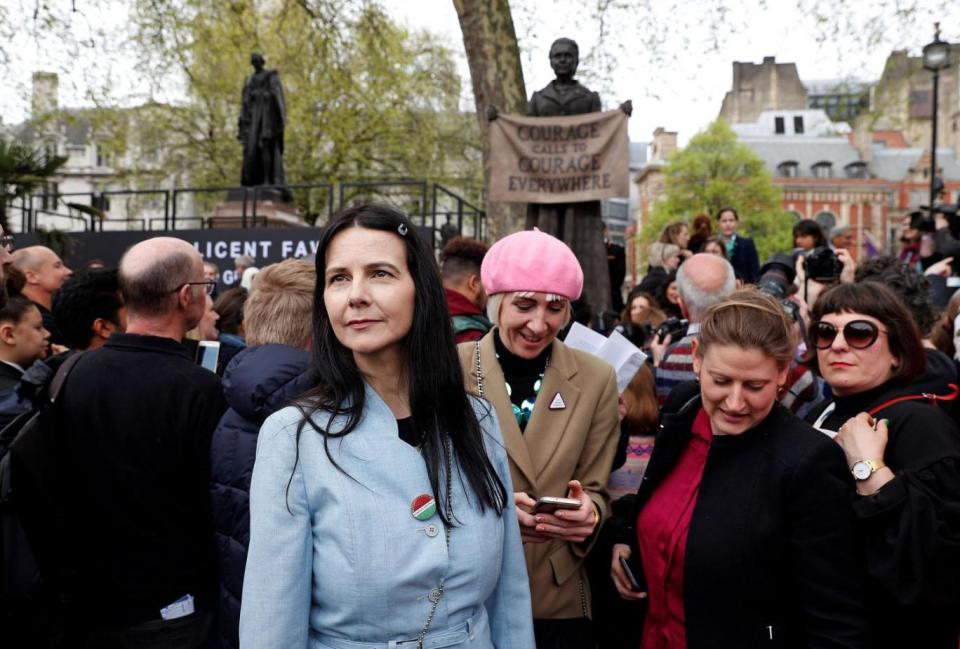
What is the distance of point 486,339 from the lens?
2.98 metres

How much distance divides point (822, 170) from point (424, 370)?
3172 inches

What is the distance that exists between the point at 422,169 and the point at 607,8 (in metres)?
14.6

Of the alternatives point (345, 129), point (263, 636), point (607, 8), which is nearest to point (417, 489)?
point (263, 636)

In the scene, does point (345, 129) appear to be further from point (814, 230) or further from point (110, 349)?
point (110, 349)

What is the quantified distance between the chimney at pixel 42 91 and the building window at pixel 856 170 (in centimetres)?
7095

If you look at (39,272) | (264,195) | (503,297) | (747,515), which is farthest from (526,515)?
(264,195)

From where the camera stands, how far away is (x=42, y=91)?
53.6 feet

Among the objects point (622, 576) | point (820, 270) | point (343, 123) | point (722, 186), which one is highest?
point (722, 186)

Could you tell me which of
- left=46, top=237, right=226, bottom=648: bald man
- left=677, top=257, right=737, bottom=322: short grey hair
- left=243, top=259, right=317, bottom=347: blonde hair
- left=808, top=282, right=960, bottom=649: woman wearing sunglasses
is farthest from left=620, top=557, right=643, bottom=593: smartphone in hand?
left=677, top=257, right=737, bottom=322: short grey hair

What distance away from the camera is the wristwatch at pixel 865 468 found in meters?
2.17

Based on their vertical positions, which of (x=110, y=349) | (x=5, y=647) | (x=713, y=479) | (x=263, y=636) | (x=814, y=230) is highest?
(x=814, y=230)

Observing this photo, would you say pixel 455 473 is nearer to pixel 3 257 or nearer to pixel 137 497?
pixel 137 497

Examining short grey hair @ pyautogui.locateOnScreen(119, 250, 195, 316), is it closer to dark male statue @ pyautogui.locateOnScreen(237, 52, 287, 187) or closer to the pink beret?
the pink beret

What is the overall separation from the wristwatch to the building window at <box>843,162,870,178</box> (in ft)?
261
